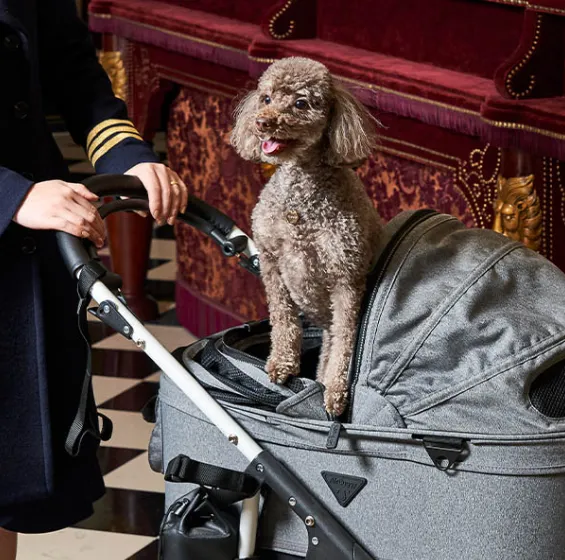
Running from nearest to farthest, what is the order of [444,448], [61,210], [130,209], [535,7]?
[444,448]
[61,210]
[130,209]
[535,7]

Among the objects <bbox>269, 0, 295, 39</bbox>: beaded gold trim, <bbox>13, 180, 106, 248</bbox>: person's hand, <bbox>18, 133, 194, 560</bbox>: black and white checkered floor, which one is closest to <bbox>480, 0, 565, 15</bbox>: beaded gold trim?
<bbox>269, 0, 295, 39</bbox>: beaded gold trim

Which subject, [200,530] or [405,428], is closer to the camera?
[405,428]

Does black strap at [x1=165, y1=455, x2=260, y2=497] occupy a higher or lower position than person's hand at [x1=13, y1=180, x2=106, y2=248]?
lower

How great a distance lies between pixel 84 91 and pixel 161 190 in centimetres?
29

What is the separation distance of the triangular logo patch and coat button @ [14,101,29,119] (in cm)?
73

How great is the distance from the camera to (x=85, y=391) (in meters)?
1.71

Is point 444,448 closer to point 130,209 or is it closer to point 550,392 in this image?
point 550,392

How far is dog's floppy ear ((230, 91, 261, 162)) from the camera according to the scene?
5.90ft

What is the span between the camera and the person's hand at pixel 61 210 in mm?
1658

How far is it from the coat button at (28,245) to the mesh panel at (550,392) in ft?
2.62

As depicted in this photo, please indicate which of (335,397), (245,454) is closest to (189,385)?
(245,454)

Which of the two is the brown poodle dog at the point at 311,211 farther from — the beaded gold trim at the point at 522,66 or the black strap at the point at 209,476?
the beaded gold trim at the point at 522,66

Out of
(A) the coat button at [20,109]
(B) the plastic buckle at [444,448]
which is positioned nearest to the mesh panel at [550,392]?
(B) the plastic buckle at [444,448]

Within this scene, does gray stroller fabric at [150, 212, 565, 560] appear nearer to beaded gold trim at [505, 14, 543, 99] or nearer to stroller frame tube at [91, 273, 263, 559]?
stroller frame tube at [91, 273, 263, 559]
